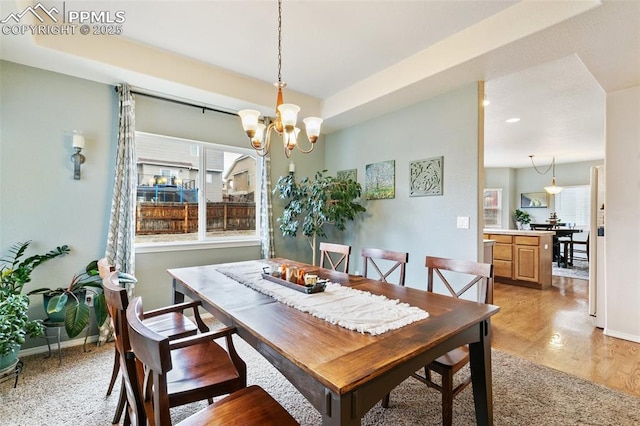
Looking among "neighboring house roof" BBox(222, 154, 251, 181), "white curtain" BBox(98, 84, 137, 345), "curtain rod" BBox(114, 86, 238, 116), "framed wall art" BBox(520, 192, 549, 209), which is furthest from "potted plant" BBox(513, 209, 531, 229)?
"white curtain" BBox(98, 84, 137, 345)

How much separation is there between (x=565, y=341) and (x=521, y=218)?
21.7ft

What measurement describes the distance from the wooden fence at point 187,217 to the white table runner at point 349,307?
6.31 feet

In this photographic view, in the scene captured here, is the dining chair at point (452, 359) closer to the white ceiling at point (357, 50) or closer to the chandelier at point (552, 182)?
the white ceiling at point (357, 50)

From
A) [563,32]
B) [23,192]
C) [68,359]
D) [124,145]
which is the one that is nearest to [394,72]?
[563,32]

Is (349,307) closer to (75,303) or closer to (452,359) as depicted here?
(452,359)

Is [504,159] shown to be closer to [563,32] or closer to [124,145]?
[563,32]

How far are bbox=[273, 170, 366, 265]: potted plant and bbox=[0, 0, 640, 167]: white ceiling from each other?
0.98 metres

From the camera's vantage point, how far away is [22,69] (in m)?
2.57

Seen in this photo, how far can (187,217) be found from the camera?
358cm

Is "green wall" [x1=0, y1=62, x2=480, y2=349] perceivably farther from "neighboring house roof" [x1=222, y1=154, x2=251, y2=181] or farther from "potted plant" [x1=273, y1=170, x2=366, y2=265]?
"potted plant" [x1=273, y1=170, x2=366, y2=265]

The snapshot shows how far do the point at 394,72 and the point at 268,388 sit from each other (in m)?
3.19

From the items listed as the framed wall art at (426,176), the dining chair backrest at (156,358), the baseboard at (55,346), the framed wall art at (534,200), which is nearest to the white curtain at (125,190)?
the baseboard at (55,346)

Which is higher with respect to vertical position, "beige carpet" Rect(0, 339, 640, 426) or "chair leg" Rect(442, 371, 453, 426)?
"chair leg" Rect(442, 371, 453, 426)

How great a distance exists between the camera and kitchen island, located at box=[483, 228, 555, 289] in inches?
185
